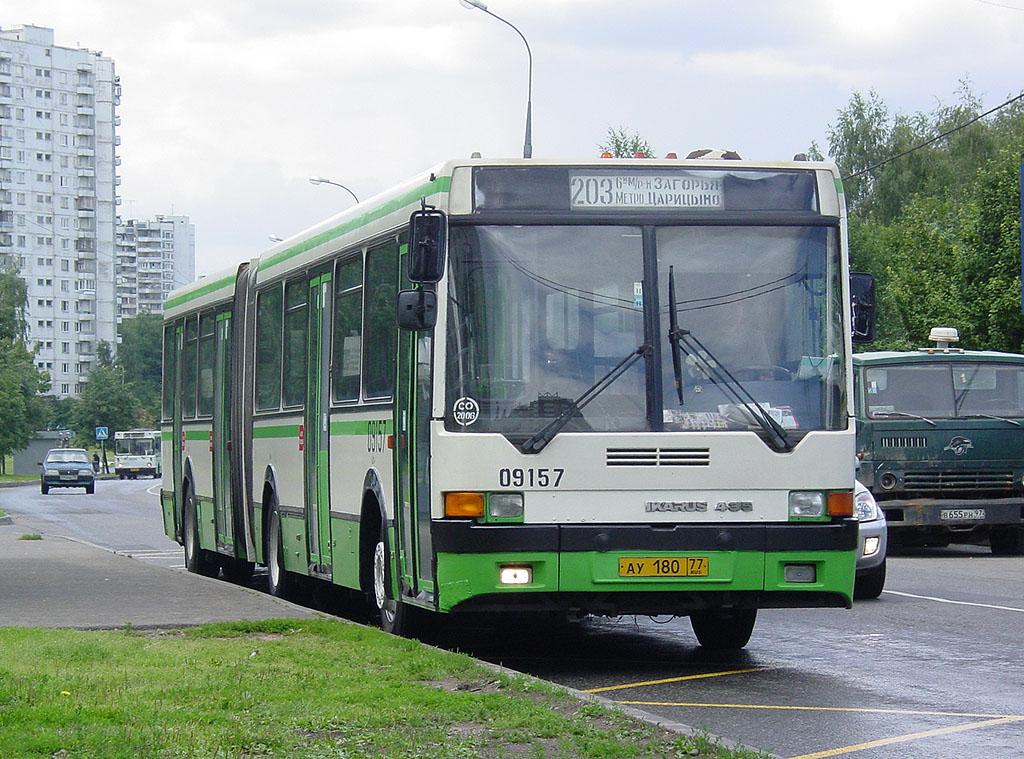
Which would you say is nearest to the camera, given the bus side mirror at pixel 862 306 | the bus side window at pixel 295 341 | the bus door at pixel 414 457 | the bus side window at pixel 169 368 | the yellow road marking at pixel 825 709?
the yellow road marking at pixel 825 709

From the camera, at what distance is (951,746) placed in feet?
27.3

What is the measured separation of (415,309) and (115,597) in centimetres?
551

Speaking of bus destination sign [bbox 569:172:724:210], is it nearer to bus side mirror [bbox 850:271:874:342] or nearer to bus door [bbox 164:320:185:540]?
bus side mirror [bbox 850:271:874:342]

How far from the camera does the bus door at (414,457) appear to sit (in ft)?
36.7

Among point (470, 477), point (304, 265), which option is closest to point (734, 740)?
point (470, 477)

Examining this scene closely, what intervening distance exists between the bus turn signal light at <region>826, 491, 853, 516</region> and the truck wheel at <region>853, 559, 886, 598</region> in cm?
503

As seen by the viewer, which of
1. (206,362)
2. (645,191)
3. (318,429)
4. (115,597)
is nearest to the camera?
(645,191)

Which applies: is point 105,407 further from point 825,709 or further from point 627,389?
point 825,709

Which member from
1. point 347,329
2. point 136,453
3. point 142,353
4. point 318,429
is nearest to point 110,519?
point 318,429

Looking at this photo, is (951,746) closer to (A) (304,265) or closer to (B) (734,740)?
(B) (734,740)

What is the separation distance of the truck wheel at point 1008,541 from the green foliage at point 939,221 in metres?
11.8

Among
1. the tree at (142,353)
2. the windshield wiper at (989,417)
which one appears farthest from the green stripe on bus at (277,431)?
the tree at (142,353)

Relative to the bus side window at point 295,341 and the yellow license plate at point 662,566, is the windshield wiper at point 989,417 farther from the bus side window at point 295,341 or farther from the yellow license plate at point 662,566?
the yellow license plate at point 662,566

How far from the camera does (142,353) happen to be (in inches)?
6983
